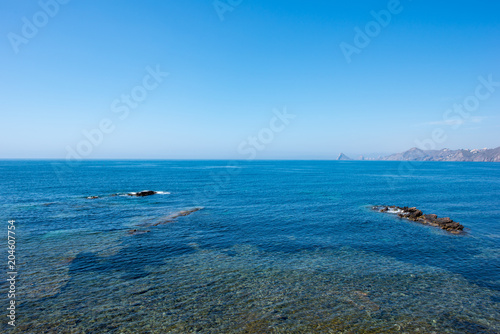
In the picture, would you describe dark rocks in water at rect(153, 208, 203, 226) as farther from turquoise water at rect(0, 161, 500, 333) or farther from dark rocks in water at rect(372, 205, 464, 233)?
dark rocks in water at rect(372, 205, 464, 233)

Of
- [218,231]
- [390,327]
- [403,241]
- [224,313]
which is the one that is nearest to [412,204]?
[403,241]

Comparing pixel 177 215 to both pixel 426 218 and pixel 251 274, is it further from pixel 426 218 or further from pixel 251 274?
pixel 426 218

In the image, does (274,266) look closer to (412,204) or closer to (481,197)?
(412,204)

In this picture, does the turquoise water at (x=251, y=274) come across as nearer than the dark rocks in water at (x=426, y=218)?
Yes

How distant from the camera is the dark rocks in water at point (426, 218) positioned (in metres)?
41.4


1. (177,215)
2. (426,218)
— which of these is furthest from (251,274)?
(426,218)

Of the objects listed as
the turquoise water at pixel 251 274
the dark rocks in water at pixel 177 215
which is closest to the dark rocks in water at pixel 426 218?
the turquoise water at pixel 251 274

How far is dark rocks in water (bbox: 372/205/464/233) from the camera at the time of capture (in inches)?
1631

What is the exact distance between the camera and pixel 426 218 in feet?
157

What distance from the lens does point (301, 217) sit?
49438 mm

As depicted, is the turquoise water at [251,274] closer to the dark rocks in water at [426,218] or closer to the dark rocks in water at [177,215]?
the dark rocks in water at [177,215]

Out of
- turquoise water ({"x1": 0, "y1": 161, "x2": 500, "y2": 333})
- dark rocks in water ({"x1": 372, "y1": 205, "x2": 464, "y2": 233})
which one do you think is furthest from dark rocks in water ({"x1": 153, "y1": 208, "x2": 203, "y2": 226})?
→ dark rocks in water ({"x1": 372, "y1": 205, "x2": 464, "y2": 233})

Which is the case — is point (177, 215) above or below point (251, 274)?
above

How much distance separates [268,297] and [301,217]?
97.6 feet
